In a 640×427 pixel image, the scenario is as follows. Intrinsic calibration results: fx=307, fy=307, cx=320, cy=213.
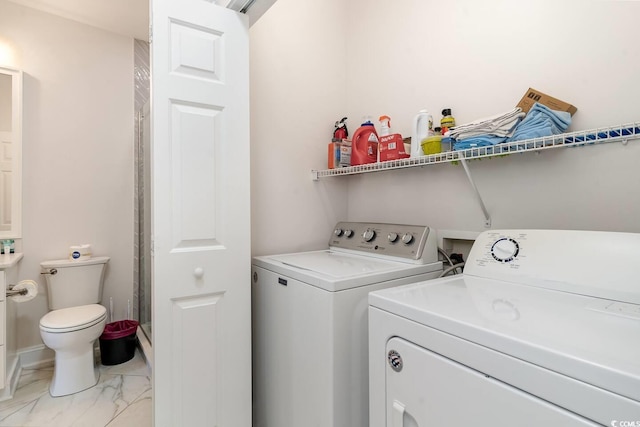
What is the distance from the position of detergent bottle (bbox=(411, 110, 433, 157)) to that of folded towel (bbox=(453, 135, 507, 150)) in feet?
0.75

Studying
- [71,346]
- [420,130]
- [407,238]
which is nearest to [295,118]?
[420,130]

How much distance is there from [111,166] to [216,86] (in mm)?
1847

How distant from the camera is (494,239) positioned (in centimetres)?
127

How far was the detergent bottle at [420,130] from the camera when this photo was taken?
5.18ft

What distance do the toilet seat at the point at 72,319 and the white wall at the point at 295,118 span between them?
1323 millimetres

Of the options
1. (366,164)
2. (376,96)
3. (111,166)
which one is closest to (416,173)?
(366,164)

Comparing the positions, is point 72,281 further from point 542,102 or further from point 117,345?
point 542,102

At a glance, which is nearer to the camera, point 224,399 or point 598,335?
point 598,335

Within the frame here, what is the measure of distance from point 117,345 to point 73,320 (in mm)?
487

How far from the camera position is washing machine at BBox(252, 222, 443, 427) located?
3.90 ft

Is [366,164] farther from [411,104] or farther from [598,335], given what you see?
[598,335]

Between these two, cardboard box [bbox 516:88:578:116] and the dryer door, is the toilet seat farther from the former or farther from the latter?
cardboard box [bbox 516:88:578:116]


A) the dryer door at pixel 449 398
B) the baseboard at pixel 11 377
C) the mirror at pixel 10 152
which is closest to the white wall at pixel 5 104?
the mirror at pixel 10 152

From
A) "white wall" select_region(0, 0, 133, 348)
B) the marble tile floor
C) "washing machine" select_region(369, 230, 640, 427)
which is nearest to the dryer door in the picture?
"washing machine" select_region(369, 230, 640, 427)
